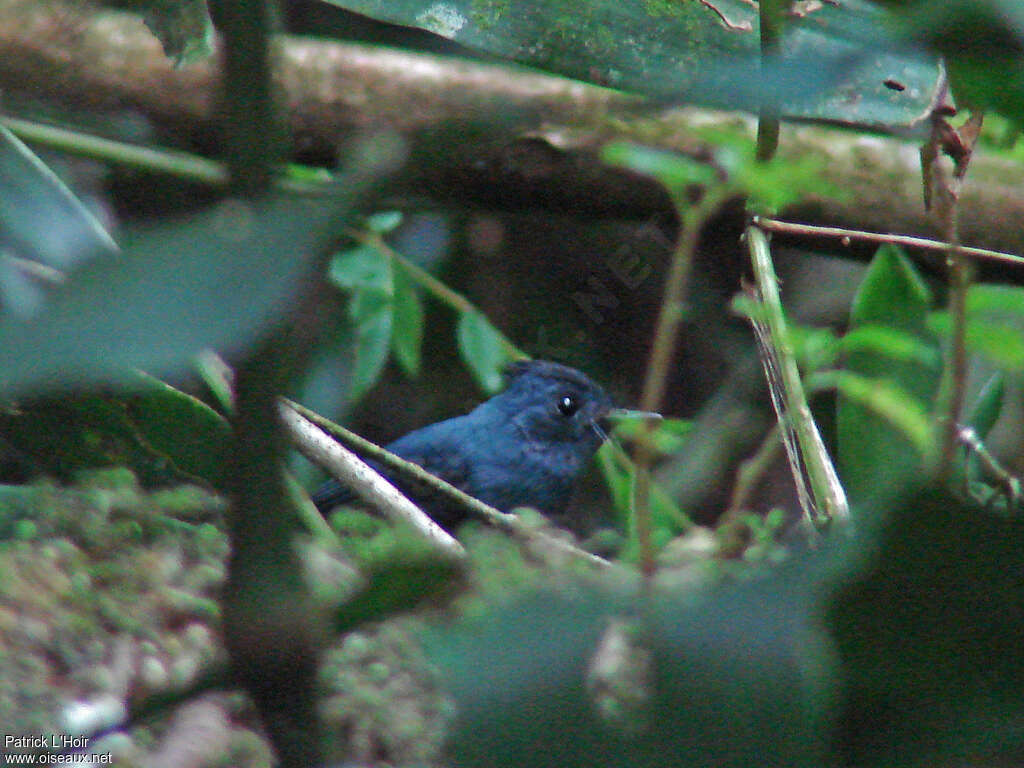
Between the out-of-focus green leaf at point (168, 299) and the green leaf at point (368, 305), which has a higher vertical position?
the out-of-focus green leaf at point (168, 299)

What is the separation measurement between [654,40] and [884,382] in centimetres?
106

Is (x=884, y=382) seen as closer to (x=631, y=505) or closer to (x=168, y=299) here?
(x=631, y=505)

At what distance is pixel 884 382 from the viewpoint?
1.45 meters

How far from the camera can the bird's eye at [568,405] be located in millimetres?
3211

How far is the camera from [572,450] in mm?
3279

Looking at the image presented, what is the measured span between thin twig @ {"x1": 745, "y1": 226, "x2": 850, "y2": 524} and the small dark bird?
1655 millimetres

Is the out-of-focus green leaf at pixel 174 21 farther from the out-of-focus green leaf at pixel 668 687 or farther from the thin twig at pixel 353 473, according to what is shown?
the thin twig at pixel 353 473

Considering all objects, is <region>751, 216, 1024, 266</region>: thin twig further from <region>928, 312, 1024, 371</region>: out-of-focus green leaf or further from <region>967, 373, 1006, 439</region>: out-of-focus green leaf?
<region>967, 373, 1006, 439</region>: out-of-focus green leaf

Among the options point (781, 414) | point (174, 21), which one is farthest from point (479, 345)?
point (174, 21)

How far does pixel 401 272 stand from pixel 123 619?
5.70 ft

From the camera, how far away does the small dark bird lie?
315 cm

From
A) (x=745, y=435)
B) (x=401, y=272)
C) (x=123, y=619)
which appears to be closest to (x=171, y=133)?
(x=401, y=272)

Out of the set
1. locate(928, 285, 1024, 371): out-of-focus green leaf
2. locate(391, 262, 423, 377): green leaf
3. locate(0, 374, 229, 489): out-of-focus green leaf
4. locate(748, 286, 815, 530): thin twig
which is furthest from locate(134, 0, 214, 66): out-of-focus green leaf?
locate(391, 262, 423, 377): green leaf

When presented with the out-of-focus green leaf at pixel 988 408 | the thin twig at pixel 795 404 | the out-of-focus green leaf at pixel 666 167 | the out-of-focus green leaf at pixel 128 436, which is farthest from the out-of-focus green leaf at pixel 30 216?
the out-of-focus green leaf at pixel 988 408
